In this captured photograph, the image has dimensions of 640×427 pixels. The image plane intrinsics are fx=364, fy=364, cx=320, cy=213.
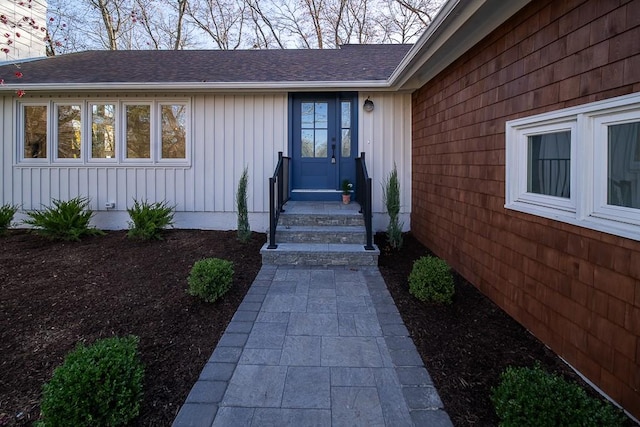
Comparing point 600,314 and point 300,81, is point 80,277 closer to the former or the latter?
point 300,81

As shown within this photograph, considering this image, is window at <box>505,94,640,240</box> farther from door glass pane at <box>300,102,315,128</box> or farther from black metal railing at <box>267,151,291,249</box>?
door glass pane at <box>300,102,315,128</box>

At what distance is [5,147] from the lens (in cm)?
647

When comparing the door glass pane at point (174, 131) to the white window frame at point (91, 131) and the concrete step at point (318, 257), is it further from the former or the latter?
the concrete step at point (318, 257)

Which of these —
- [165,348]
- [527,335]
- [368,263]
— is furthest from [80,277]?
[527,335]

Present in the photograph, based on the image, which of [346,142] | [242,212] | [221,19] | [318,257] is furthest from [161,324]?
[221,19]

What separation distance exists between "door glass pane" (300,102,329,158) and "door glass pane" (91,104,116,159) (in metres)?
3.37

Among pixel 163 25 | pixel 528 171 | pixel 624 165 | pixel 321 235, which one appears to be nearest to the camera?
pixel 624 165

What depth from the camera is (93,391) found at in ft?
5.78

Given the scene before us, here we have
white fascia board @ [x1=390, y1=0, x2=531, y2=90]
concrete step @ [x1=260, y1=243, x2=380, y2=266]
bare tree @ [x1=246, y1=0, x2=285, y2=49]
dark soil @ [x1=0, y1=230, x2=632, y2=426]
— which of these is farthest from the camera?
bare tree @ [x1=246, y1=0, x2=285, y2=49]

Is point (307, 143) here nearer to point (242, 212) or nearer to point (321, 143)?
point (321, 143)

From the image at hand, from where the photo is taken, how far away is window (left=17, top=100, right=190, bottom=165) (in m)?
6.42

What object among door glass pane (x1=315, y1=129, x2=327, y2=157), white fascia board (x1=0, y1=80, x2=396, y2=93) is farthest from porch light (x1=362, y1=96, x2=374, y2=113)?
door glass pane (x1=315, y1=129, x2=327, y2=157)

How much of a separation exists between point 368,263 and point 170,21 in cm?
1592

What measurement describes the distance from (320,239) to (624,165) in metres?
3.53
